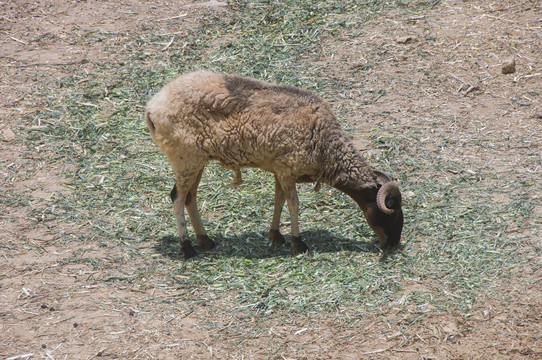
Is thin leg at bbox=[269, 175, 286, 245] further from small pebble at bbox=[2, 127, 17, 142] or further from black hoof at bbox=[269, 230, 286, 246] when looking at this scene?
small pebble at bbox=[2, 127, 17, 142]

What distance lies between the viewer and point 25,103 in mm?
11547

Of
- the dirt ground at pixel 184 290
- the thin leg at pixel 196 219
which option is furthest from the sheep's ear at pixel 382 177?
the thin leg at pixel 196 219

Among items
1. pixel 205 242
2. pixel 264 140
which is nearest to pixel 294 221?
pixel 264 140

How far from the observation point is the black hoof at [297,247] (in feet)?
27.4

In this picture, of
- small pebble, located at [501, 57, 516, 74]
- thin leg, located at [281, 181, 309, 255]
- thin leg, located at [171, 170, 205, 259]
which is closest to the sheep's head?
thin leg, located at [281, 181, 309, 255]

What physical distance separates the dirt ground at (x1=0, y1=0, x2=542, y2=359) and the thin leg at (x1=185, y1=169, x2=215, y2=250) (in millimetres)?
1051

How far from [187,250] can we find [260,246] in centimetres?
97

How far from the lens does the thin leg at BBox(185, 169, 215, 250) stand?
337 inches

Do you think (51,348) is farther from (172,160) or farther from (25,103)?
(25,103)

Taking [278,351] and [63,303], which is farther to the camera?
[63,303]

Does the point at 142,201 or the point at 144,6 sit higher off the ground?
the point at 144,6

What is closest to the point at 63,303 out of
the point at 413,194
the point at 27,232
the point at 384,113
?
the point at 27,232

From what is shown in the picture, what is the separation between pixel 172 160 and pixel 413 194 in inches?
138

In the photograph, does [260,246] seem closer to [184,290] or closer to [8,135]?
[184,290]
